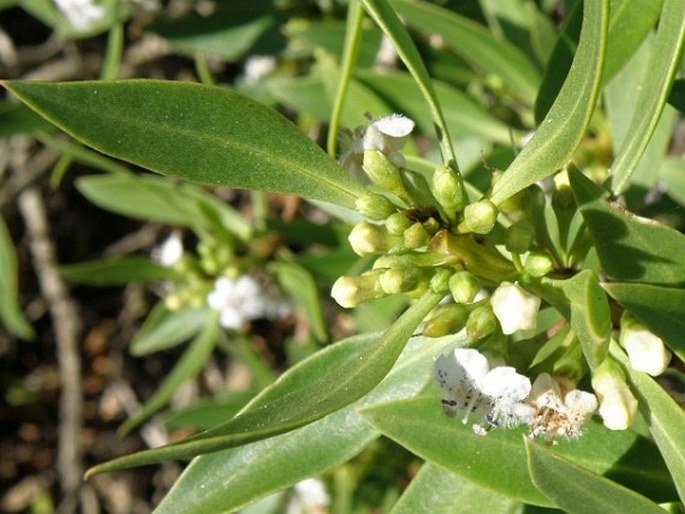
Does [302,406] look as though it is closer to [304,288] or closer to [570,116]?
[570,116]

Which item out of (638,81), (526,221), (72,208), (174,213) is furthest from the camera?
(72,208)

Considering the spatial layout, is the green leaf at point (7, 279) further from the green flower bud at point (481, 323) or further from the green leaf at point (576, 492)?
the green leaf at point (576, 492)

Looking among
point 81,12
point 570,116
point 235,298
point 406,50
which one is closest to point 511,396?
point 570,116

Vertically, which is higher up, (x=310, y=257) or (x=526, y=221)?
(x=526, y=221)

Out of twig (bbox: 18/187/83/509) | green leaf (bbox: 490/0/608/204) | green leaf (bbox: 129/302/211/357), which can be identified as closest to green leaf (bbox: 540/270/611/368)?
Answer: green leaf (bbox: 490/0/608/204)

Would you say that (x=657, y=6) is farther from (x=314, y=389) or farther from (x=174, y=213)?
(x=174, y=213)

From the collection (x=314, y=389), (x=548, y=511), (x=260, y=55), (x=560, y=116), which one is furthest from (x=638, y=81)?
(x=260, y=55)
